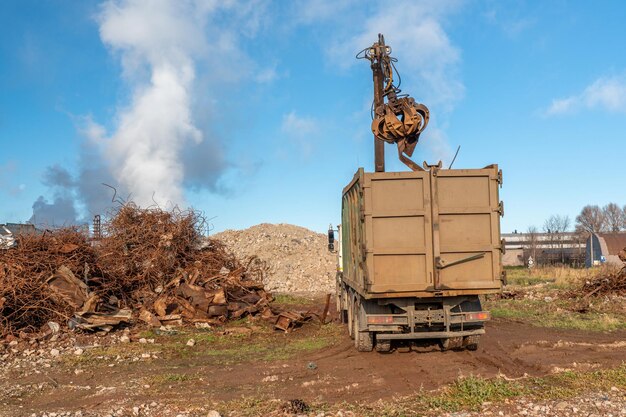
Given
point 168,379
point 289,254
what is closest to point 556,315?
point 168,379

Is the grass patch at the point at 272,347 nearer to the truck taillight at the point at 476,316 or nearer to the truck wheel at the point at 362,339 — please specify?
the truck wheel at the point at 362,339

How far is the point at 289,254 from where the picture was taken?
132 feet

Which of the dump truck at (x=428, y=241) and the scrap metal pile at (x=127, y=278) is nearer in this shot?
the dump truck at (x=428, y=241)

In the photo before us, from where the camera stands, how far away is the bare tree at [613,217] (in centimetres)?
9050

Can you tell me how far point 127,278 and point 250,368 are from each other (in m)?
8.55

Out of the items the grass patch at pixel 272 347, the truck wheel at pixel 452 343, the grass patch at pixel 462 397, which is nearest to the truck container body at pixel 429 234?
the truck wheel at pixel 452 343

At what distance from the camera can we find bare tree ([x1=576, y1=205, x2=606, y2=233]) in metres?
90.3

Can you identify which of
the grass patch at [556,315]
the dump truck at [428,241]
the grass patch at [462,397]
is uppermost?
the dump truck at [428,241]

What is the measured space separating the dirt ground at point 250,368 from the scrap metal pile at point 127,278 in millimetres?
1657

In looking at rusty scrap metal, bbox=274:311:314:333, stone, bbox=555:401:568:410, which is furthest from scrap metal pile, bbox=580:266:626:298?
stone, bbox=555:401:568:410

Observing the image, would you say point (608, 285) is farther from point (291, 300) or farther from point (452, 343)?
point (291, 300)

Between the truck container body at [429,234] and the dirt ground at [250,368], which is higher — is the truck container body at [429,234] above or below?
above

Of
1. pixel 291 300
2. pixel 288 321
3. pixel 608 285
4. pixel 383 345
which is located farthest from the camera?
pixel 291 300

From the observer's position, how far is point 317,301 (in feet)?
78.5
